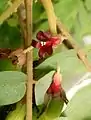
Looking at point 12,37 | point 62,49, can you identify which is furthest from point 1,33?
point 62,49

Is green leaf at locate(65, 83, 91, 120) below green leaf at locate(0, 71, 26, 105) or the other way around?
below

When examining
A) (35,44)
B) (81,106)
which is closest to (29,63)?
(35,44)

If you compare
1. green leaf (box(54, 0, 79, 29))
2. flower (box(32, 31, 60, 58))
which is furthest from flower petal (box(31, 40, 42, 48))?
green leaf (box(54, 0, 79, 29))

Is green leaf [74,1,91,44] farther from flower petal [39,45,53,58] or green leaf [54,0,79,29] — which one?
flower petal [39,45,53,58]

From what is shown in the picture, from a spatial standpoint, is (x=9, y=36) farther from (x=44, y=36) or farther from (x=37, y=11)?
(x=44, y=36)

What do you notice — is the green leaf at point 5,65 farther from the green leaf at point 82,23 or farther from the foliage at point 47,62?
the green leaf at point 82,23

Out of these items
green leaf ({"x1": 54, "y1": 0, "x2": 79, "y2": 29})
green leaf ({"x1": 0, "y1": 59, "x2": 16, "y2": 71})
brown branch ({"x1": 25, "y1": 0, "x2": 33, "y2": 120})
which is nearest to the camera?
brown branch ({"x1": 25, "y1": 0, "x2": 33, "y2": 120})

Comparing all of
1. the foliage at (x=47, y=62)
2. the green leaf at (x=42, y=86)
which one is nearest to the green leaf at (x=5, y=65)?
the foliage at (x=47, y=62)
